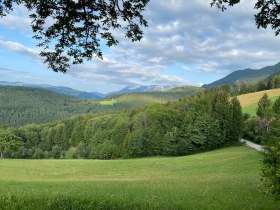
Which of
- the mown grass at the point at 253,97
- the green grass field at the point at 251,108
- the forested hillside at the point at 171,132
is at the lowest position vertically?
the forested hillside at the point at 171,132

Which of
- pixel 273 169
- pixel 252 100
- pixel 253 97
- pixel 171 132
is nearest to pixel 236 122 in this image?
pixel 171 132

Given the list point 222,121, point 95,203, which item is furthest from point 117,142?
point 95,203

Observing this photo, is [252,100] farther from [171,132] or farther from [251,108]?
[171,132]

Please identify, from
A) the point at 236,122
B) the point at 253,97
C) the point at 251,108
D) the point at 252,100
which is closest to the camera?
the point at 236,122

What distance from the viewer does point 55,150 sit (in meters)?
140

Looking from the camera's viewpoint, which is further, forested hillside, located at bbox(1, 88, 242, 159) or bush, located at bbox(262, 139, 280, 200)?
forested hillside, located at bbox(1, 88, 242, 159)

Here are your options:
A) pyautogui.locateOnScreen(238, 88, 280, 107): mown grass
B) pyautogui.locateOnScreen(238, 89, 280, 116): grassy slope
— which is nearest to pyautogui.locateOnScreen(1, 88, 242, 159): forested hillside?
pyautogui.locateOnScreen(238, 89, 280, 116): grassy slope

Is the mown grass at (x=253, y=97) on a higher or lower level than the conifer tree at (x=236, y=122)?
higher

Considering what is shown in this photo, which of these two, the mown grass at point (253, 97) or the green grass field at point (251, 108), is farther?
the mown grass at point (253, 97)

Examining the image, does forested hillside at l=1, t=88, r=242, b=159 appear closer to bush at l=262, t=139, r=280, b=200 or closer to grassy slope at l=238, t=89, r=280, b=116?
grassy slope at l=238, t=89, r=280, b=116

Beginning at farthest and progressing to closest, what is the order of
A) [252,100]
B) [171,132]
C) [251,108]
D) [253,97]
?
1. [253,97]
2. [252,100]
3. [251,108]
4. [171,132]

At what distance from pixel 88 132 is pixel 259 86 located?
10403 centimetres

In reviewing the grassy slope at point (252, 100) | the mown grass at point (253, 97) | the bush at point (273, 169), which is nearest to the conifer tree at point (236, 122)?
the grassy slope at point (252, 100)

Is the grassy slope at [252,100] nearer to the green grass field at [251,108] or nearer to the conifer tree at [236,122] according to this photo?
the green grass field at [251,108]
